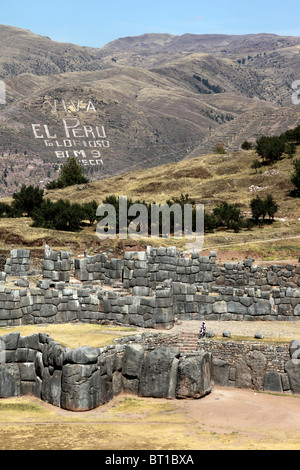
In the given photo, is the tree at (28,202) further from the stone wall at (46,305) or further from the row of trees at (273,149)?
the stone wall at (46,305)

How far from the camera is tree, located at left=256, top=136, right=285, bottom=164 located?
8856cm

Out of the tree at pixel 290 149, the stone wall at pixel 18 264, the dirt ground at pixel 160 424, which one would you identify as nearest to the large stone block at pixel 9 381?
the dirt ground at pixel 160 424

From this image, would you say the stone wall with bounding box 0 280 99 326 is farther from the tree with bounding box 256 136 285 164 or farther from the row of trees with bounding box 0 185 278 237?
the tree with bounding box 256 136 285 164

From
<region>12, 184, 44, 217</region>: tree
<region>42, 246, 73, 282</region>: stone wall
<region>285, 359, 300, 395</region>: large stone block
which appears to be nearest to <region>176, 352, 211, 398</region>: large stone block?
<region>285, 359, 300, 395</region>: large stone block

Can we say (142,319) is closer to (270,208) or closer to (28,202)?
(270,208)

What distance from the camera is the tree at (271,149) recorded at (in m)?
88.6

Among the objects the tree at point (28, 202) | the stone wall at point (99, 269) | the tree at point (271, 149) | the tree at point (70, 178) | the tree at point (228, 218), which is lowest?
the stone wall at point (99, 269)

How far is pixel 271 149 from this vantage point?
291 ft

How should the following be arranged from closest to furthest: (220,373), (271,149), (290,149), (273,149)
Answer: (220,373)
(273,149)
(271,149)
(290,149)

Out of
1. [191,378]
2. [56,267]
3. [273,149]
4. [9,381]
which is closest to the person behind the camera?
[9,381]

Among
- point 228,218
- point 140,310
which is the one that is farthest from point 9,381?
point 228,218
